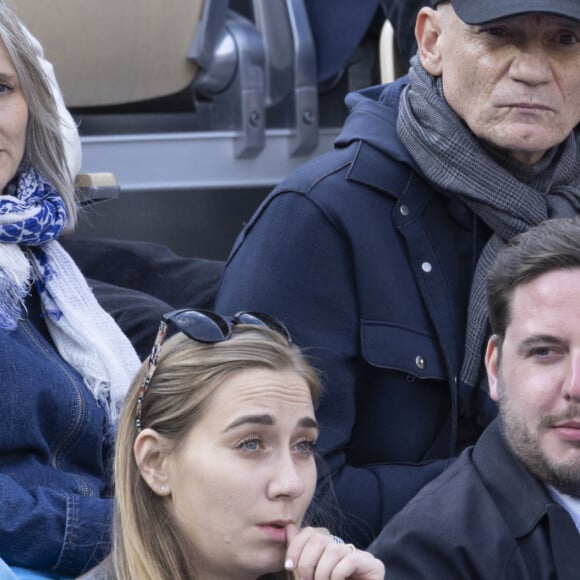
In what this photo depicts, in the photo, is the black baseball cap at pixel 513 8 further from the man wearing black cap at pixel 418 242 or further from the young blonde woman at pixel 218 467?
the young blonde woman at pixel 218 467

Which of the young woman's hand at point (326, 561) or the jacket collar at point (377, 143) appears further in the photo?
the jacket collar at point (377, 143)

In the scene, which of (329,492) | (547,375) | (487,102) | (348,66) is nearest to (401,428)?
(329,492)

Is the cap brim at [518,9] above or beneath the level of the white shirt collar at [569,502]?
above

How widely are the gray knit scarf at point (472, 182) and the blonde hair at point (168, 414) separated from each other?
48 cm

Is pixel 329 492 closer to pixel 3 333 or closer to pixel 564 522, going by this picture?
pixel 564 522

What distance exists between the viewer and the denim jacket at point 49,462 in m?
2.11

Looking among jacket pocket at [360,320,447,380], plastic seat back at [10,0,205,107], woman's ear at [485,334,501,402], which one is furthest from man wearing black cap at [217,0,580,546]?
plastic seat back at [10,0,205,107]

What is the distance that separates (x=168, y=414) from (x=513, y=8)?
0.97 meters

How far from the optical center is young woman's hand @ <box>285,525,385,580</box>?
1.80 meters

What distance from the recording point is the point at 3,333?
2270 millimetres

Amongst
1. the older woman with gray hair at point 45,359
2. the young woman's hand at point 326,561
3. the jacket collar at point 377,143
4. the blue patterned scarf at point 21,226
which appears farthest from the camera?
the jacket collar at point 377,143

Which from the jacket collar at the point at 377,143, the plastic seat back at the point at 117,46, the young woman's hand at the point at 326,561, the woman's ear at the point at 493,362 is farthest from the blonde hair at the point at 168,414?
the plastic seat back at the point at 117,46

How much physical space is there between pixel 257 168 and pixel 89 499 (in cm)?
175

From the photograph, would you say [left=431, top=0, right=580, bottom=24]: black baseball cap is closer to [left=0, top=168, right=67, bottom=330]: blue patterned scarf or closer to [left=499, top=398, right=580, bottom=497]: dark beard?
[left=499, top=398, right=580, bottom=497]: dark beard
